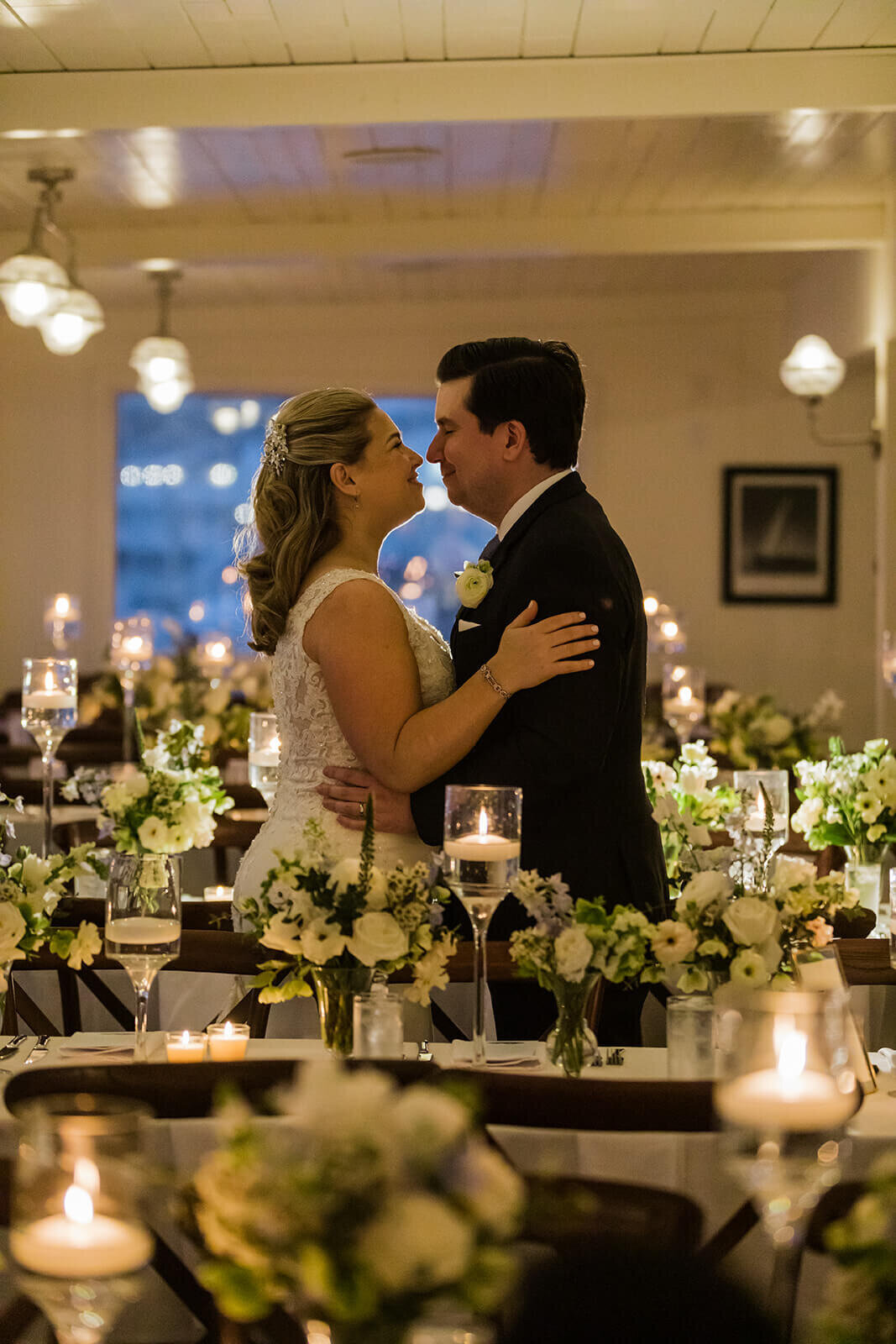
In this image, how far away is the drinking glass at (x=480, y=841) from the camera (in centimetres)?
217

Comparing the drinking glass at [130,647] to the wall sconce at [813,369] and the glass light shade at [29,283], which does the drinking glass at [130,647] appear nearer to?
the glass light shade at [29,283]

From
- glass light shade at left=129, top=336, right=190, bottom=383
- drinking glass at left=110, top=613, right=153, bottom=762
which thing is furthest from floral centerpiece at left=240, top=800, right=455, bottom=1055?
glass light shade at left=129, top=336, right=190, bottom=383

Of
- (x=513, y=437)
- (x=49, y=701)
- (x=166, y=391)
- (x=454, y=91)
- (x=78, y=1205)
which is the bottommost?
(x=78, y=1205)

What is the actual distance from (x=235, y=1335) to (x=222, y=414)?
10640 mm

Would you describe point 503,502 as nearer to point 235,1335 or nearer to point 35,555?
point 235,1335

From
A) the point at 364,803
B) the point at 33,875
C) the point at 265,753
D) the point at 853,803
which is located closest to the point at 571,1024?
the point at 364,803

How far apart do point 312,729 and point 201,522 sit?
9180 mm

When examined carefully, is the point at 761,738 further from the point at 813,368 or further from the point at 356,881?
the point at 356,881

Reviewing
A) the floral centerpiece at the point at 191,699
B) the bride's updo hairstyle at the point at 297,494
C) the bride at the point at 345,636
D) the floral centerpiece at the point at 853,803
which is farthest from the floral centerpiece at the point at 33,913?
the floral centerpiece at the point at 191,699

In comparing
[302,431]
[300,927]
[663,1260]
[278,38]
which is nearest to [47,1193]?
[663,1260]

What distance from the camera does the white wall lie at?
35.9 feet

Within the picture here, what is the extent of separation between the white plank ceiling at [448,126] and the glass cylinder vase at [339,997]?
12.5 ft

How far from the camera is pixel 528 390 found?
2904 mm

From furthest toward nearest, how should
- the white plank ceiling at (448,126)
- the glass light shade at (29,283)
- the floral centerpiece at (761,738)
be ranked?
the floral centerpiece at (761,738)
the glass light shade at (29,283)
the white plank ceiling at (448,126)
